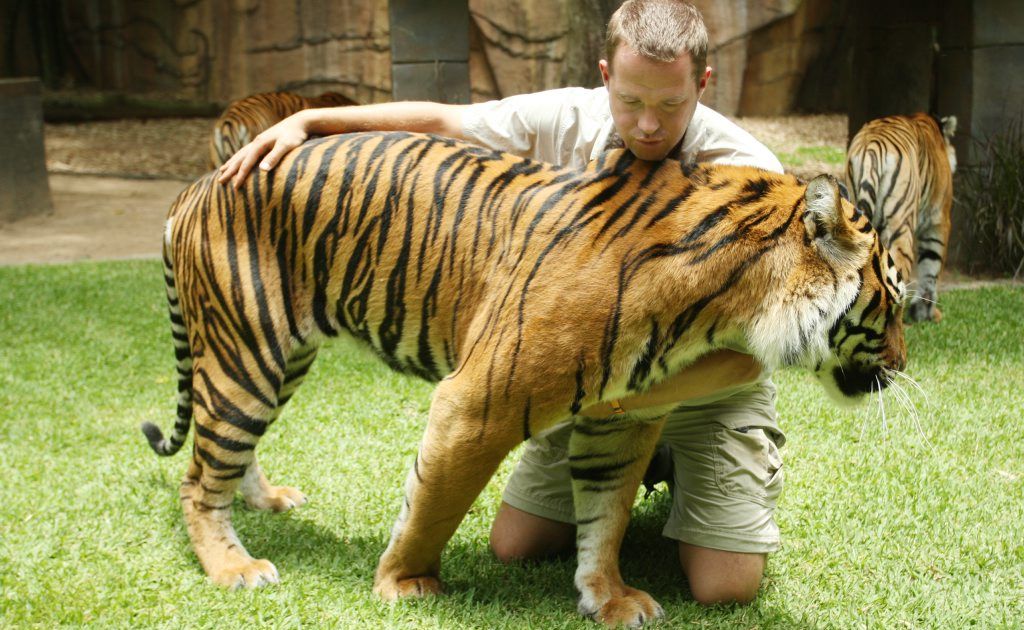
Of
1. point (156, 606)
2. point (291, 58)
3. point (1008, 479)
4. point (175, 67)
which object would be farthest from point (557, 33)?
point (156, 606)

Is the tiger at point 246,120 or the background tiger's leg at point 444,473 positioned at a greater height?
the tiger at point 246,120

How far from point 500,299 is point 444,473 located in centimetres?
49

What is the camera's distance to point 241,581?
122 inches

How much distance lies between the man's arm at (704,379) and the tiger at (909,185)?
4.23 m

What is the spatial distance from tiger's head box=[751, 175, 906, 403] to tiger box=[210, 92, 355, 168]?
24.1 ft

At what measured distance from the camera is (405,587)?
9.79ft

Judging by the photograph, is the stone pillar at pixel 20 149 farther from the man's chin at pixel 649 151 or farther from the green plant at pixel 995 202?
the man's chin at pixel 649 151

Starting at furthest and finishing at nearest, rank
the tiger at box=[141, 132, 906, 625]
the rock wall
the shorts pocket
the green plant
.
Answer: the rock wall, the green plant, the shorts pocket, the tiger at box=[141, 132, 906, 625]

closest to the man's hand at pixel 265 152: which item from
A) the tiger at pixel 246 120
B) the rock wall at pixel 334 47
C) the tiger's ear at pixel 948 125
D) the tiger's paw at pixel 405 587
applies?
the tiger's paw at pixel 405 587

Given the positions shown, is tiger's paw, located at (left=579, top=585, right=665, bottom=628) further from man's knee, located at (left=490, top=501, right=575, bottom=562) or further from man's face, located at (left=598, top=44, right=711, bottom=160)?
man's face, located at (left=598, top=44, right=711, bottom=160)

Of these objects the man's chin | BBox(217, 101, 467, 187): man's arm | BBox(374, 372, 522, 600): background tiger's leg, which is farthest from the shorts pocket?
BBox(217, 101, 467, 187): man's arm

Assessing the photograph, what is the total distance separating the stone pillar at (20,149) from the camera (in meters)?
9.66

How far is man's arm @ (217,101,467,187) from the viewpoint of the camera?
3080 mm

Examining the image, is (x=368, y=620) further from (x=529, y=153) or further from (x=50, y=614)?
(x=529, y=153)
